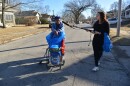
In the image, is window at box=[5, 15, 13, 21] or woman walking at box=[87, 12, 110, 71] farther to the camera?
window at box=[5, 15, 13, 21]

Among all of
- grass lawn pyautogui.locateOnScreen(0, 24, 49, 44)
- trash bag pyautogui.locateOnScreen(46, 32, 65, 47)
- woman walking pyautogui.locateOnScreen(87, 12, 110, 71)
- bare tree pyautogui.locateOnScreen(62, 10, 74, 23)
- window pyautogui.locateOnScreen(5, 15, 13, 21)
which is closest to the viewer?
woman walking pyautogui.locateOnScreen(87, 12, 110, 71)

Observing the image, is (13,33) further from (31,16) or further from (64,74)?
(31,16)

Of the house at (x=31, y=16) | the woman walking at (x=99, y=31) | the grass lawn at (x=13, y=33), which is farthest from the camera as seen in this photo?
the house at (x=31, y=16)

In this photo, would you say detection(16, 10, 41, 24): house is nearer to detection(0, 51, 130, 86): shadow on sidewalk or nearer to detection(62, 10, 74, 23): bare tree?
detection(62, 10, 74, 23): bare tree

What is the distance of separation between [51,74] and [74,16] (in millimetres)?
99469

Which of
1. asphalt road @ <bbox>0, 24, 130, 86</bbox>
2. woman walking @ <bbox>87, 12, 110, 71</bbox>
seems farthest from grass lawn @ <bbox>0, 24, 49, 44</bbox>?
woman walking @ <bbox>87, 12, 110, 71</bbox>

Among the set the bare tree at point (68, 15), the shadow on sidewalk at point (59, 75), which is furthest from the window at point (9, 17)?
the bare tree at point (68, 15)

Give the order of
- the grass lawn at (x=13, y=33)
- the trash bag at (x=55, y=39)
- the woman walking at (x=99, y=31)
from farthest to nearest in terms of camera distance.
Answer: the grass lawn at (x=13, y=33) < the trash bag at (x=55, y=39) < the woman walking at (x=99, y=31)

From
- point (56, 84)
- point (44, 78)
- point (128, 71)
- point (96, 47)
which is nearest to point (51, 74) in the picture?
point (44, 78)

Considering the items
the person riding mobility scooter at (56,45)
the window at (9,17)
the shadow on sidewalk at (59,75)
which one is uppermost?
the window at (9,17)

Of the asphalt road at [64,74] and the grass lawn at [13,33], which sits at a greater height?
the grass lawn at [13,33]

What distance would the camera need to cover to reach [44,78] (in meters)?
6.81

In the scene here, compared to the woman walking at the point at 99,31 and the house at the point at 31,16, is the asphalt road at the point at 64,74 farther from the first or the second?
the house at the point at 31,16

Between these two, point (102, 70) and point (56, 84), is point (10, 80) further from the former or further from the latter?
point (102, 70)
